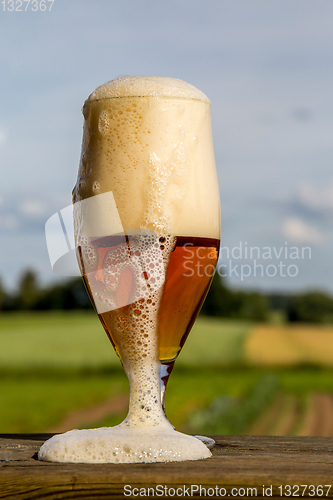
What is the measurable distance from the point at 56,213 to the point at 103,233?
0.25 m

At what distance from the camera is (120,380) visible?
79.4 feet

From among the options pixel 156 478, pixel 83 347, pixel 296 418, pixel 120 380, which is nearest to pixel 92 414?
pixel 120 380

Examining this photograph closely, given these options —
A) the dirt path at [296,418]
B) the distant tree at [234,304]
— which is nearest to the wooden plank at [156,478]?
the dirt path at [296,418]

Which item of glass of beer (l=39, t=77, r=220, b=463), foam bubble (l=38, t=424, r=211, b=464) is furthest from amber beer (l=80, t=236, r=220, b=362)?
foam bubble (l=38, t=424, r=211, b=464)

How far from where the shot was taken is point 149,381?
1462mm

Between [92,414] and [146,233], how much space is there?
18266 millimetres

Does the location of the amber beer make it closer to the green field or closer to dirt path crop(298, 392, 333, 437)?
dirt path crop(298, 392, 333, 437)

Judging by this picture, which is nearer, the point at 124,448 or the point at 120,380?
the point at 124,448

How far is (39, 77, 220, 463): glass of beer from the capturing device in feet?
4.67

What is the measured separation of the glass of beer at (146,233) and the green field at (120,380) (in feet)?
47.8

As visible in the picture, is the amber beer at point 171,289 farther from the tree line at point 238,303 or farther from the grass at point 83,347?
the tree line at point 238,303

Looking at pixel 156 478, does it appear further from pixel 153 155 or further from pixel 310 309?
pixel 310 309

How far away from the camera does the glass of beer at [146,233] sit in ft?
4.67

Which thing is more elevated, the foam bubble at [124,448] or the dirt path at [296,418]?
the foam bubble at [124,448]
